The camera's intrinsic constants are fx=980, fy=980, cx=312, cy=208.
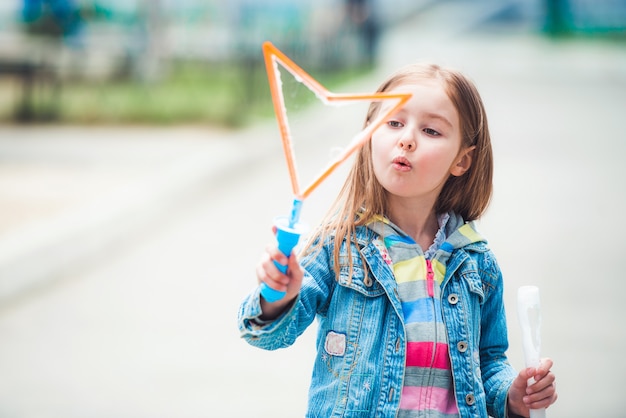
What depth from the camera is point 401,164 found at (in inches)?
90.0

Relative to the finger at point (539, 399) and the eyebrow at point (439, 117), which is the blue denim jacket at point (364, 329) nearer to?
the finger at point (539, 399)

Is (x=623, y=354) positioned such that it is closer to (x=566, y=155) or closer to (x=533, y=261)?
(x=533, y=261)

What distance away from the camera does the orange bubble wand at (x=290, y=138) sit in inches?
76.5

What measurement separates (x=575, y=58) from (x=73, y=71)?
14.4 meters

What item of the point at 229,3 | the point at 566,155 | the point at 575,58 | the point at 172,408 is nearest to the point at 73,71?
the point at 229,3

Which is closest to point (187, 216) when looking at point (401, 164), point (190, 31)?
point (401, 164)

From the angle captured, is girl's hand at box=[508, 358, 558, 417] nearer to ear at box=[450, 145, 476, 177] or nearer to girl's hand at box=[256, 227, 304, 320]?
ear at box=[450, 145, 476, 177]

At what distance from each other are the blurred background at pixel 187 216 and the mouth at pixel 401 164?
243 cm

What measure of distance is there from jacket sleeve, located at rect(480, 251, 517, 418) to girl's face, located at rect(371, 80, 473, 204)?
27 centimetres

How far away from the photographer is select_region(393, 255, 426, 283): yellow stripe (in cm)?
230

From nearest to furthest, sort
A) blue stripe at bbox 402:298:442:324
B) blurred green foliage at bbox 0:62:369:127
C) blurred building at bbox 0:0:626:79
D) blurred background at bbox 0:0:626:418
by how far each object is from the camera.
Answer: blue stripe at bbox 402:298:442:324 → blurred background at bbox 0:0:626:418 → blurred green foliage at bbox 0:62:369:127 → blurred building at bbox 0:0:626:79

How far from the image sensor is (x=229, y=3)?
22.8m

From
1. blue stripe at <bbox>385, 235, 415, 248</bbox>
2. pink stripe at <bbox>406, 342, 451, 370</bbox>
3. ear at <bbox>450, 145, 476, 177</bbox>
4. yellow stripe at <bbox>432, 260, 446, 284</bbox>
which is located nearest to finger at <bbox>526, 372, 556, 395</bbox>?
pink stripe at <bbox>406, 342, 451, 370</bbox>

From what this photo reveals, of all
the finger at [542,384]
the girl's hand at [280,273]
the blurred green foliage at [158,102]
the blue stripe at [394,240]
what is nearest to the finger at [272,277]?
the girl's hand at [280,273]
